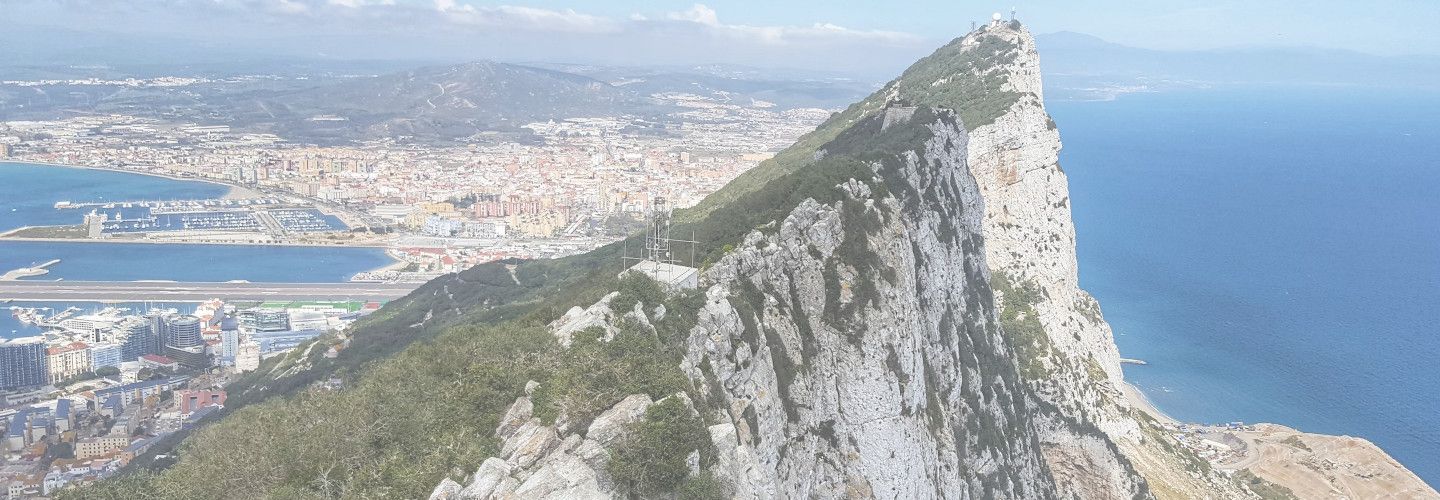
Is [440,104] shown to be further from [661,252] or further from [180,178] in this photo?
[661,252]

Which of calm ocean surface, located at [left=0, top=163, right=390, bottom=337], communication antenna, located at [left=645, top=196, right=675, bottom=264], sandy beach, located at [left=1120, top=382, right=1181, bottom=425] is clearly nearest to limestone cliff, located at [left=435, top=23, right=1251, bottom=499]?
communication antenna, located at [left=645, top=196, right=675, bottom=264]

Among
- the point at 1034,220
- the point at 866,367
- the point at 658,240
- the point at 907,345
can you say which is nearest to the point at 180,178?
the point at 1034,220

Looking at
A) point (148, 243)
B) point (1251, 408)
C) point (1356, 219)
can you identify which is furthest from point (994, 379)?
point (1356, 219)

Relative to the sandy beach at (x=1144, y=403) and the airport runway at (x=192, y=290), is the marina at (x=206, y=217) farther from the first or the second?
the sandy beach at (x=1144, y=403)

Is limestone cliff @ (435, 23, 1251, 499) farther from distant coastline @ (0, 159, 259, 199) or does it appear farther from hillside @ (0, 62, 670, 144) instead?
hillside @ (0, 62, 670, 144)

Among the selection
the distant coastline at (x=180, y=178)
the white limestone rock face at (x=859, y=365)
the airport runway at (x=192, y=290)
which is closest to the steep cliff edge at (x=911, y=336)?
the white limestone rock face at (x=859, y=365)
